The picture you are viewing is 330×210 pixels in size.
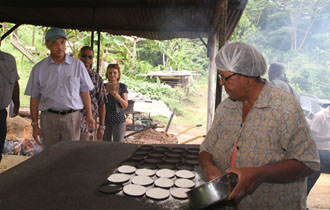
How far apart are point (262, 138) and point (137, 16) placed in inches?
155

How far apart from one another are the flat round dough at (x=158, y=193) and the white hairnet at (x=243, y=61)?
814 millimetres

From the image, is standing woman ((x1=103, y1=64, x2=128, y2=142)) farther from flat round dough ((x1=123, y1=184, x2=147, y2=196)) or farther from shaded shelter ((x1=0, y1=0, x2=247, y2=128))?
flat round dough ((x1=123, y1=184, x2=147, y2=196))

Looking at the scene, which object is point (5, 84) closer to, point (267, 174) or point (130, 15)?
point (130, 15)

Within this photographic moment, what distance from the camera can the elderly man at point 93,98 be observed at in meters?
3.47

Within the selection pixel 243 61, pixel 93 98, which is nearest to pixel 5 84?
pixel 93 98

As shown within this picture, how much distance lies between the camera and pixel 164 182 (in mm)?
1719

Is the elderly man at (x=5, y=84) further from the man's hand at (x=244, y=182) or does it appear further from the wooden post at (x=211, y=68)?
the wooden post at (x=211, y=68)

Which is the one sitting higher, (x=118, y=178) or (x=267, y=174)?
(x=267, y=174)

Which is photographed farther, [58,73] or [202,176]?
[58,73]

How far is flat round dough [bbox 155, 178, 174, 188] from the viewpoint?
1.67 metres

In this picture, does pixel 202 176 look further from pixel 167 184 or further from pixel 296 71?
pixel 296 71

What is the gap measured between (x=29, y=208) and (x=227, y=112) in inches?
47.5

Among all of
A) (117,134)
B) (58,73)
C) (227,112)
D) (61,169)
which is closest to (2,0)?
(58,73)

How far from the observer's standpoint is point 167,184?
5.54ft
